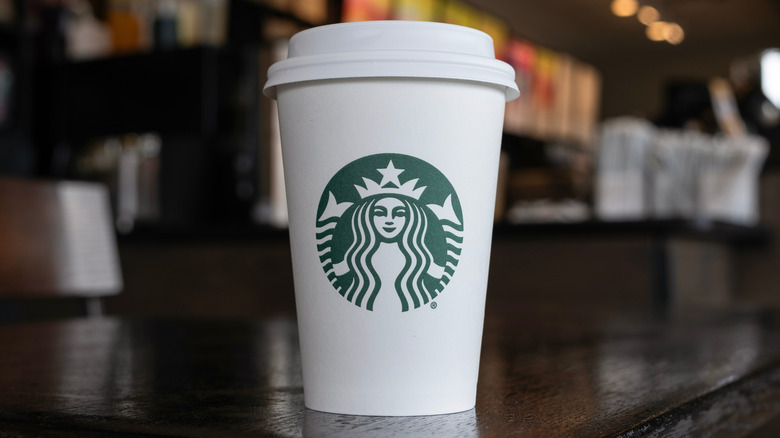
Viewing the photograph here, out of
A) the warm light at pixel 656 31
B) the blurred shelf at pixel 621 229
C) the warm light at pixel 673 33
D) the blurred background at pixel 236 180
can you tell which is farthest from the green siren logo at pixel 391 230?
the warm light at pixel 673 33

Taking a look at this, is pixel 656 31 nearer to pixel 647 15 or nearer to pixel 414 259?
pixel 647 15

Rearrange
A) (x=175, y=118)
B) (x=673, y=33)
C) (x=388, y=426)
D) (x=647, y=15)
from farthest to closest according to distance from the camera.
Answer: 1. (x=673, y=33)
2. (x=647, y=15)
3. (x=175, y=118)
4. (x=388, y=426)

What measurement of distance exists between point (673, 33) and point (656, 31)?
0.42 ft

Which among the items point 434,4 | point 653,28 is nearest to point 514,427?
point 434,4

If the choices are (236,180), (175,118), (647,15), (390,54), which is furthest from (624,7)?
(390,54)

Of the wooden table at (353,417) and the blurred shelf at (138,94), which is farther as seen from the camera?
the blurred shelf at (138,94)

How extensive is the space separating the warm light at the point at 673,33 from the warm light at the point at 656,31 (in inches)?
0.9

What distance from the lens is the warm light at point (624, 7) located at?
502 centimetres

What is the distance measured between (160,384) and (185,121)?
2.50 meters

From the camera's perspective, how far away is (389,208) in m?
0.42

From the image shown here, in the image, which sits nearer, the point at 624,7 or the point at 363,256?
the point at 363,256

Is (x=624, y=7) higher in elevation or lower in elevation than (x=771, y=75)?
higher

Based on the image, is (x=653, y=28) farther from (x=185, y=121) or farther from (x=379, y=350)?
(x=379, y=350)

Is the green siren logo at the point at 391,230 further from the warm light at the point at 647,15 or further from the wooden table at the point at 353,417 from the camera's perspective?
the warm light at the point at 647,15
